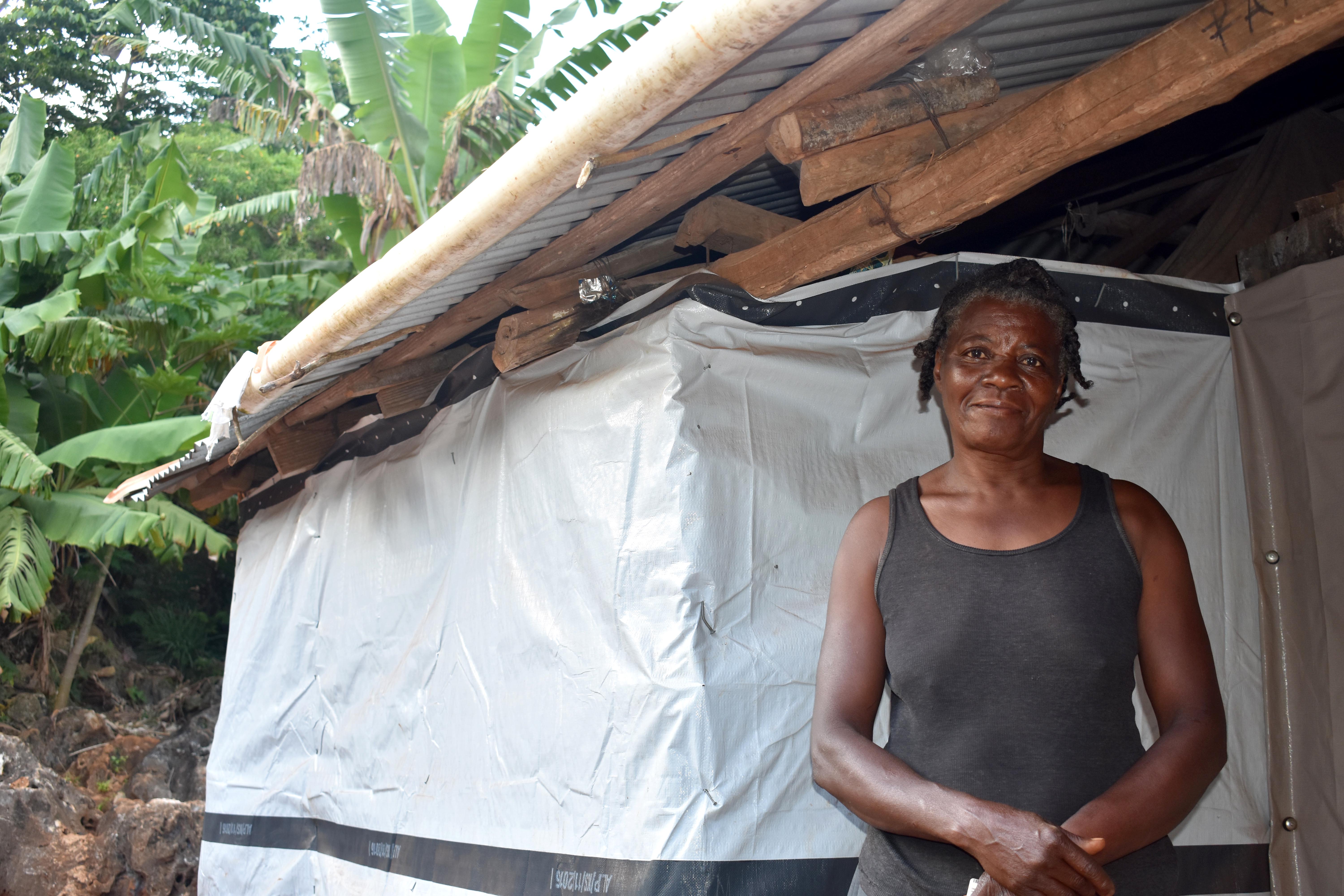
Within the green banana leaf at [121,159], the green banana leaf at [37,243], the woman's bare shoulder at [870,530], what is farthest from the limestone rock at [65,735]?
the woman's bare shoulder at [870,530]

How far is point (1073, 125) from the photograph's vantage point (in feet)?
6.35

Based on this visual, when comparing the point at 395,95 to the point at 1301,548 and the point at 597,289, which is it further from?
the point at 1301,548

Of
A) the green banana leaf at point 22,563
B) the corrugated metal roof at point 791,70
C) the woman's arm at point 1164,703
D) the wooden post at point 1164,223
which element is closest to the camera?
the woman's arm at point 1164,703

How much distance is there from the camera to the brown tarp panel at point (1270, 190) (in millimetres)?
3232

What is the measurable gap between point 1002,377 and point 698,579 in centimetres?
88

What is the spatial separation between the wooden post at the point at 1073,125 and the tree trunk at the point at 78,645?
37.5 feet

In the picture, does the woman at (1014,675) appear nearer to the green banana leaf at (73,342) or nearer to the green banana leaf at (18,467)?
the green banana leaf at (18,467)

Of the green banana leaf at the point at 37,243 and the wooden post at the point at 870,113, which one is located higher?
the green banana leaf at the point at 37,243

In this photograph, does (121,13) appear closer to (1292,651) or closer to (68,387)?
(68,387)

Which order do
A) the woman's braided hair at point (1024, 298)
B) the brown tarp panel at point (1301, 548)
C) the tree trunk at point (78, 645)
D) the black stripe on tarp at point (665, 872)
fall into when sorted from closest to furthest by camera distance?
the woman's braided hair at point (1024, 298) → the black stripe on tarp at point (665, 872) → the brown tarp panel at point (1301, 548) → the tree trunk at point (78, 645)

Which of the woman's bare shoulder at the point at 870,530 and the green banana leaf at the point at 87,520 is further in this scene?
the green banana leaf at the point at 87,520

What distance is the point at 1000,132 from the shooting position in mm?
2088

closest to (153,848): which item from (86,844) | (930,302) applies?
(86,844)

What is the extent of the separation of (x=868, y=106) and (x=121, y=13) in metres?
11.6
